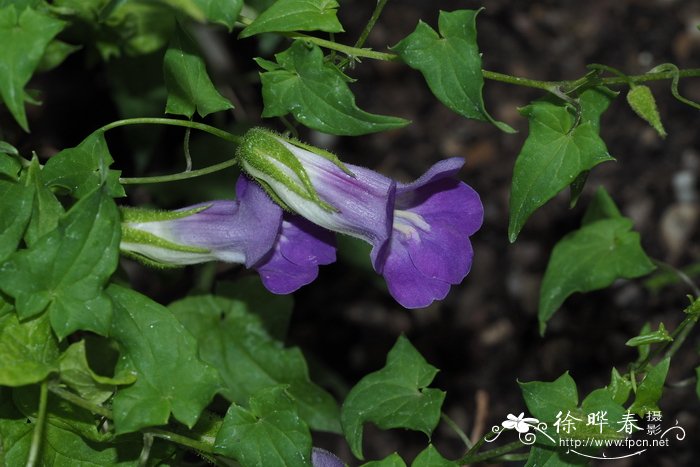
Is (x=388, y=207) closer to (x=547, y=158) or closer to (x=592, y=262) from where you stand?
(x=547, y=158)

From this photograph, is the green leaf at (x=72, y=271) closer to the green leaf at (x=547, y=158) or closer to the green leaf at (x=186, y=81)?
the green leaf at (x=186, y=81)

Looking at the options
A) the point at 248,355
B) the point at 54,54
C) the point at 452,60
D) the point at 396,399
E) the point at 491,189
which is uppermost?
the point at 452,60

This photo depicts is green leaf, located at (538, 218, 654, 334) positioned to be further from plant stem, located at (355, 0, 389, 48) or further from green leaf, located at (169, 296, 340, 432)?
plant stem, located at (355, 0, 389, 48)

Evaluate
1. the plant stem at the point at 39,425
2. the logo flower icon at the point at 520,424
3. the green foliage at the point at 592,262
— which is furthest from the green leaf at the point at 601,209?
the plant stem at the point at 39,425

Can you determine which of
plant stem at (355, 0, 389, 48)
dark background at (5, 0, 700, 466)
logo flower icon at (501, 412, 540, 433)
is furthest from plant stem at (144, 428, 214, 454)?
dark background at (5, 0, 700, 466)

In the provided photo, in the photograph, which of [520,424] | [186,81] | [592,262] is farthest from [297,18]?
[592,262]

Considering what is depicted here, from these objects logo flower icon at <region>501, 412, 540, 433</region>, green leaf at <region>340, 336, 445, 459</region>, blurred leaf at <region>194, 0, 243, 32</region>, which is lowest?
green leaf at <region>340, 336, 445, 459</region>

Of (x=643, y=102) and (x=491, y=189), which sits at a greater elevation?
(x=643, y=102)

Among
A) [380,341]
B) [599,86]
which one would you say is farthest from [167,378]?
[380,341]
